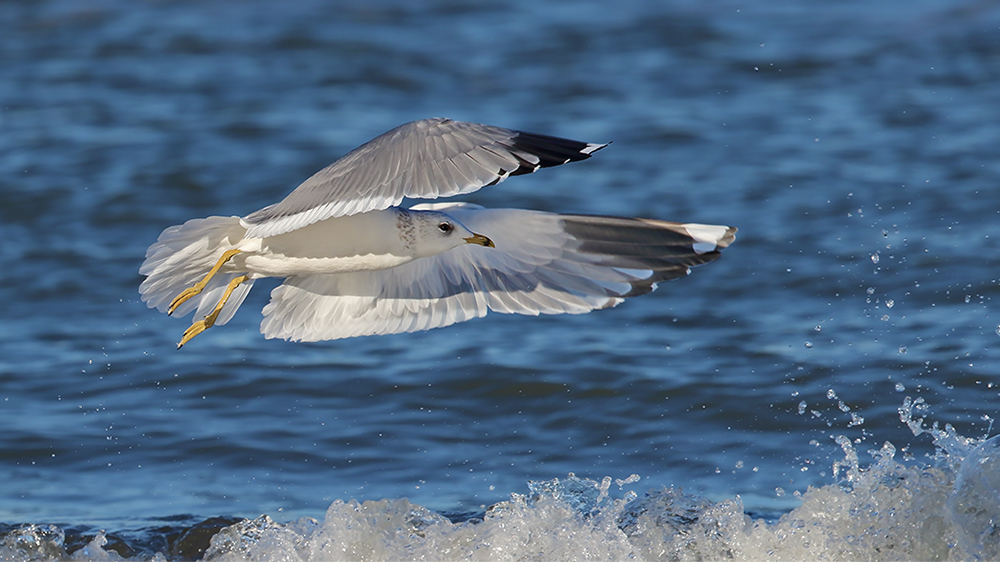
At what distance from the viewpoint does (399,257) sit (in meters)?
3.93

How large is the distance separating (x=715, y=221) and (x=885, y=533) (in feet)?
11.4

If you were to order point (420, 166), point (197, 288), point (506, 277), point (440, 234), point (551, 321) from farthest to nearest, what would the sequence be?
point (551, 321)
point (506, 277)
point (197, 288)
point (440, 234)
point (420, 166)

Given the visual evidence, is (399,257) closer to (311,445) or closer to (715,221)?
(311,445)

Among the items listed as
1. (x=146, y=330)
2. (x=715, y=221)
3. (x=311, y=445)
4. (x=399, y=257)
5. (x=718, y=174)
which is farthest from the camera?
(x=718, y=174)

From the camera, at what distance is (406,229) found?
3.88 metres

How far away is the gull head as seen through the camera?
3.85 metres

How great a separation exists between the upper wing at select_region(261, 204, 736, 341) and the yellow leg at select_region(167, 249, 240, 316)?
38 centimetres

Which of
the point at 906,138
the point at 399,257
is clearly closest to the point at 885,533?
the point at 399,257

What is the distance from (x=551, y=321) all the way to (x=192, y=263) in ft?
8.61

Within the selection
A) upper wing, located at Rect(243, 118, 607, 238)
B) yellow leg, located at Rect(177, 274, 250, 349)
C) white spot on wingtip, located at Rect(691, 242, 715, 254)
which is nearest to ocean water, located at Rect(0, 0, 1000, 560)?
yellow leg, located at Rect(177, 274, 250, 349)


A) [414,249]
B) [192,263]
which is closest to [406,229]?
[414,249]

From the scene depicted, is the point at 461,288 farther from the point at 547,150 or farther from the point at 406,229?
the point at 547,150

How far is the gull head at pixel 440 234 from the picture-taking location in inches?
151

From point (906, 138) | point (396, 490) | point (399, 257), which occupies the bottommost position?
point (396, 490)
